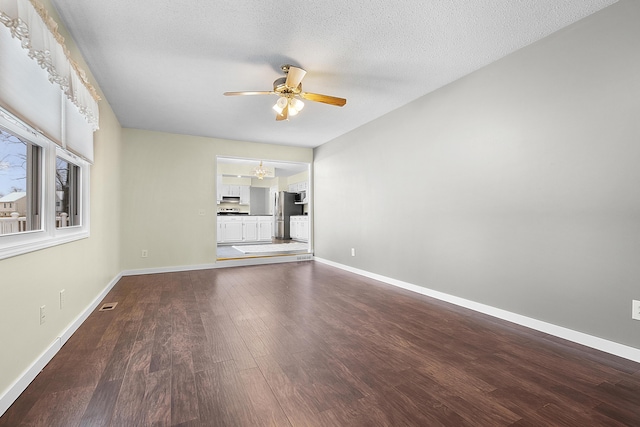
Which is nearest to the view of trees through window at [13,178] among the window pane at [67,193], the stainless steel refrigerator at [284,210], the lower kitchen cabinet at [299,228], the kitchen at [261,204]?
the window pane at [67,193]

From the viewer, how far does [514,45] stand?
8.48 ft

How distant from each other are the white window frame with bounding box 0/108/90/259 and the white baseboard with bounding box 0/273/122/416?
0.69 metres

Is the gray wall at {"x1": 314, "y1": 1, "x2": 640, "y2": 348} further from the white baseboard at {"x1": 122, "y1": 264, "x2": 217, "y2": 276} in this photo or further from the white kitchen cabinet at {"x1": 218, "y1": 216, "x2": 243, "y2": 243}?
the white kitchen cabinet at {"x1": 218, "y1": 216, "x2": 243, "y2": 243}

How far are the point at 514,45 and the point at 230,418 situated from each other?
3.48 m

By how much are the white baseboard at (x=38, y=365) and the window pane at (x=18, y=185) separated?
816 millimetres

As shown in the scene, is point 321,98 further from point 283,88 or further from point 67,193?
point 67,193

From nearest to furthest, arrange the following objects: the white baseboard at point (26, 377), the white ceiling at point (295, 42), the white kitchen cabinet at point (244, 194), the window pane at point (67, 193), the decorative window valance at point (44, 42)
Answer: the decorative window valance at point (44, 42) → the white baseboard at point (26, 377) → the white ceiling at point (295, 42) → the window pane at point (67, 193) → the white kitchen cabinet at point (244, 194)

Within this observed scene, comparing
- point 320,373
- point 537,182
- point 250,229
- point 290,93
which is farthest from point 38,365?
point 250,229

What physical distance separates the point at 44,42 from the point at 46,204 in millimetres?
1067

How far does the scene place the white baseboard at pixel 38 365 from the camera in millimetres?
1503

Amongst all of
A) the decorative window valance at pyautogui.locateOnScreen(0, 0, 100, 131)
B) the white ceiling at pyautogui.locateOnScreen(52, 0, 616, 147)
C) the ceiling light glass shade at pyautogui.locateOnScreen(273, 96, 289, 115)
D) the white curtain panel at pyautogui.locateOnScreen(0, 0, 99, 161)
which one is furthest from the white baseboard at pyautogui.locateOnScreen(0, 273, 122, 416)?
the ceiling light glass shade at pyautogui.locateOnScreen(273, 96, 289, 115)

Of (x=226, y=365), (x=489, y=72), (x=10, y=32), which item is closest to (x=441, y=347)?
(x=226, y=365)

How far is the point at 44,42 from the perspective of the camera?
64.7 inches

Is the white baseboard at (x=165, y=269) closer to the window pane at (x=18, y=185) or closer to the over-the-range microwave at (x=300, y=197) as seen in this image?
the window pane at (x=18, y=185)
